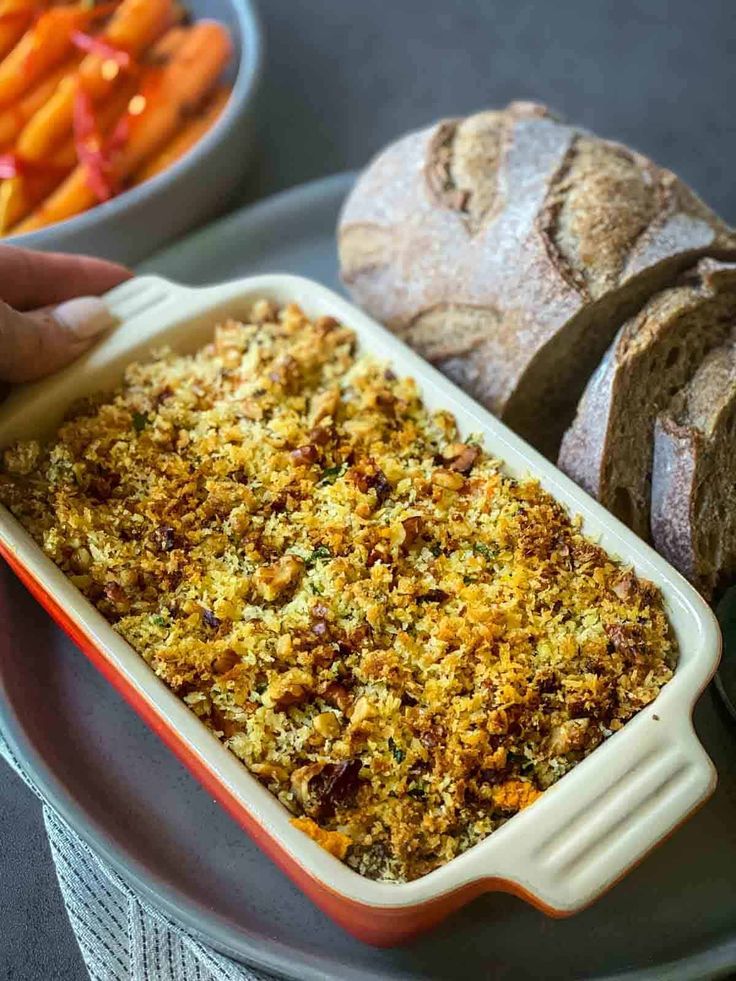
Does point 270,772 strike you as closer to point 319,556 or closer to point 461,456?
point 319,556

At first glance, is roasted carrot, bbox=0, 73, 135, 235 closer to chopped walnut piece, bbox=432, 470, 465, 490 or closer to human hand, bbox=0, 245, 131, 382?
human hand, bbox=0, 245, 131, 382

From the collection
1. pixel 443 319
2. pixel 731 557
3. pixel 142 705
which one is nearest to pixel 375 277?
pixel 443 319

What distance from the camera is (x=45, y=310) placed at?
200 cm

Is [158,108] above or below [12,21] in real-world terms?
below

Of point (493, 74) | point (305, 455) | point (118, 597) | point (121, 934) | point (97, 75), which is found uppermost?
point (97, 75)

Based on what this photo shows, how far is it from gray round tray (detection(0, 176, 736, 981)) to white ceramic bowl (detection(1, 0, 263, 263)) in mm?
886

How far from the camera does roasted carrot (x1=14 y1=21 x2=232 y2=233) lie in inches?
103

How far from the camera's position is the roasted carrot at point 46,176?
8.55 feet

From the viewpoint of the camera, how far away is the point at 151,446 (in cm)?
190

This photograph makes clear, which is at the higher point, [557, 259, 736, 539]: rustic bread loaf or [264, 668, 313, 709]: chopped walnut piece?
[557, 259, 736, 539]: rustic bread loaf

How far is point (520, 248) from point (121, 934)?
138cm

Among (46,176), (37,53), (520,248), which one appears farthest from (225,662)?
(37,53)

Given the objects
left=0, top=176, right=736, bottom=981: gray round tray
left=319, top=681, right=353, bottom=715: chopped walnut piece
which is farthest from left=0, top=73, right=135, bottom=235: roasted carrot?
left=319, top=681, right=353, bottom=715: chopped walnut piece

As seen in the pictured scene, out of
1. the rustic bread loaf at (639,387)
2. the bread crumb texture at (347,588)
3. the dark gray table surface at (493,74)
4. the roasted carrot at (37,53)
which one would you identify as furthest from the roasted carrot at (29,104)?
the rustic bread loaf at (639,387)
